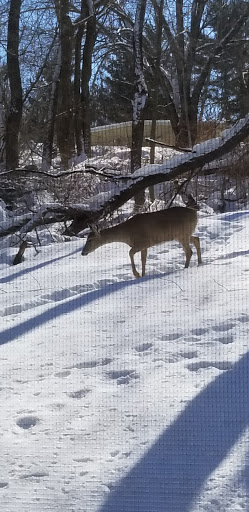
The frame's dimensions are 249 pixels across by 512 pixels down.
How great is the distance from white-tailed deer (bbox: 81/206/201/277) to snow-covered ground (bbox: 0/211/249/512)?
0.75 m

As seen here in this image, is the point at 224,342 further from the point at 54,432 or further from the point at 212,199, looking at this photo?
the point at 212,199

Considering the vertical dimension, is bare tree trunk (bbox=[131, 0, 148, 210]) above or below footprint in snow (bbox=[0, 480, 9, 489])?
above

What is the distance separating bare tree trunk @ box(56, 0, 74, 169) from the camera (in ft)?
53.1

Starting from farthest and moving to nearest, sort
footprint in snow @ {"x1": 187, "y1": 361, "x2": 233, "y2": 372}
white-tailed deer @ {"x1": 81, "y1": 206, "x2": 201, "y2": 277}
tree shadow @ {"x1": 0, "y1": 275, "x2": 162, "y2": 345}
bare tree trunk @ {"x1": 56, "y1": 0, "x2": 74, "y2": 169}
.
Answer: bare tree trunk @ {"x1": 56, "y1": 0, "x2": 74, "y2": 169} < white-tailed deer @ {"x1": 81, "y1": 206, "x2": 201, "y2": 277} < tree shadow @ {"x1": 0, "y1": 275, "x2": 162, "y2": 345} < footprint in snow @ {"x1": 187, "y1": 361, "x2": 233, "y2": 372}

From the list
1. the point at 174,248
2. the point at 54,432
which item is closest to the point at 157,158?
the point at 174,248

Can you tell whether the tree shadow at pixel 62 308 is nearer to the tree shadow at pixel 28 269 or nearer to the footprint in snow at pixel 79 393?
the footprint in snow at pixel 79 393

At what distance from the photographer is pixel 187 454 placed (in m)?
2.93

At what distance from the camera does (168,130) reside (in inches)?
974

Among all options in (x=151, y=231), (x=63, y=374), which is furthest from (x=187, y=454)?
(x=151, y=231)

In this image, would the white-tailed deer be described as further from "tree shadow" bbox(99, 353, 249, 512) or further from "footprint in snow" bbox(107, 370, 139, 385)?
"tree shadow" bbox(99, 353, 249, 512)

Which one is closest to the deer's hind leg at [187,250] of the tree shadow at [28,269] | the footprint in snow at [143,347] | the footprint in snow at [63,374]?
the tree shadow at [28,269]

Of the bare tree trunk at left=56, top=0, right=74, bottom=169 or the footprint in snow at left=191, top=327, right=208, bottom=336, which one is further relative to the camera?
the bare tree trunk at left=56, top=0, right=74, bottom=169

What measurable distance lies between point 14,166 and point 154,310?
9250 millimetres

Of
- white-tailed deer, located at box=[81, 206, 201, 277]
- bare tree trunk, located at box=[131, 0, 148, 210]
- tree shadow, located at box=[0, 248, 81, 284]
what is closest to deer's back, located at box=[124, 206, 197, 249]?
white-tailed deer, located at box=[81, 206, 201, 277]
